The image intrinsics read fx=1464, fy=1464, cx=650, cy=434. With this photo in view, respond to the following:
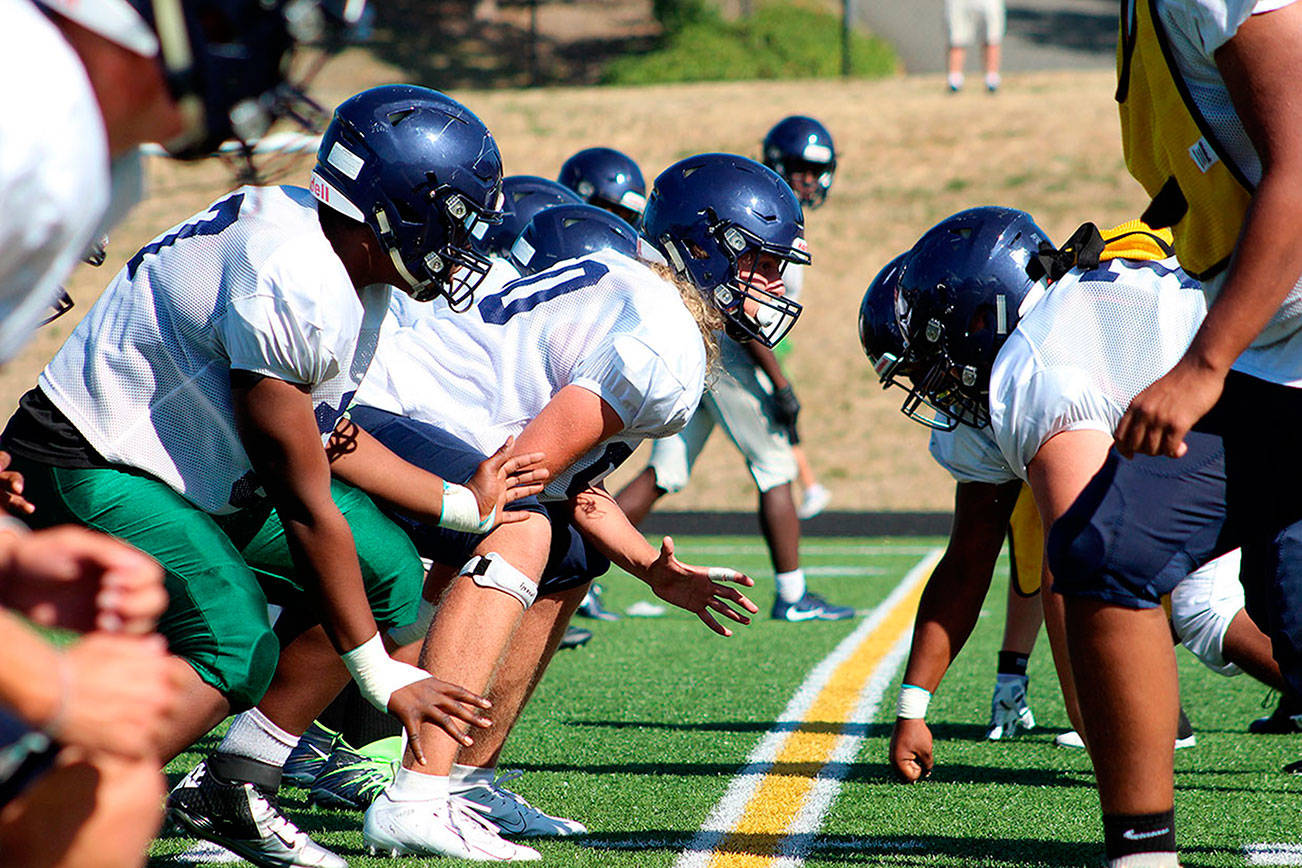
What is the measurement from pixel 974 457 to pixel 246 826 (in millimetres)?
2006

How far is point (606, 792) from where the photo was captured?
3740 mm

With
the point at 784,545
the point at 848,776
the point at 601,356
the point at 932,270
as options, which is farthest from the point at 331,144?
the point at 784,545

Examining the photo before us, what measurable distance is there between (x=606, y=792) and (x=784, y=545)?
12.3 ft

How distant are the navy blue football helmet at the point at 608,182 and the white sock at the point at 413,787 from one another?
4655 millimetres

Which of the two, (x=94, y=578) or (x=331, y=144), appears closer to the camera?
(x=94, y=578)

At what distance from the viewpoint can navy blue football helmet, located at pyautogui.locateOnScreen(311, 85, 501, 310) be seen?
9.90 ft

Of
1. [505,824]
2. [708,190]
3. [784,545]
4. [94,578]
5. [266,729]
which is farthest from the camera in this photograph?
[784,545]

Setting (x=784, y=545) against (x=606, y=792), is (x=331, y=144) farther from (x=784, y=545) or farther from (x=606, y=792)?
(x=784, y=545)

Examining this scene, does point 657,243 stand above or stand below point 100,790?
below

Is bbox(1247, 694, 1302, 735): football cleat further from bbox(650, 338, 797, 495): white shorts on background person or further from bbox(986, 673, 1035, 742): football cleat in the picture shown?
bbox(650, 338, 797, 495): white shorts on background person

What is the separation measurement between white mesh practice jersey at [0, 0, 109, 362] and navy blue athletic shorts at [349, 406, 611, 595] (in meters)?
1.75

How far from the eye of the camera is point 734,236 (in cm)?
416

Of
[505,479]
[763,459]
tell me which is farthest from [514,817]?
[763,459]

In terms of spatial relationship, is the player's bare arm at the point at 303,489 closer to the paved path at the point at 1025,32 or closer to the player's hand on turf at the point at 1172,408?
the player's hand on turf at the point at 1172,408
